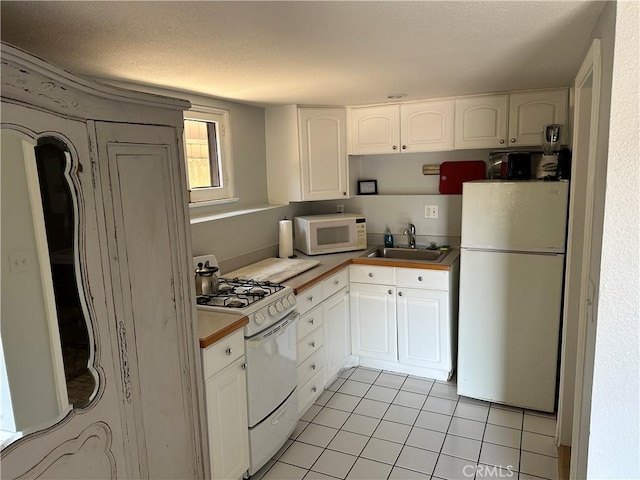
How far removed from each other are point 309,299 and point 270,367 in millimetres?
593

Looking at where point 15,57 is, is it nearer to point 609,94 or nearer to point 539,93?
point 609,94

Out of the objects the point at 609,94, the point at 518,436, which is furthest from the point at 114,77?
the point at 518,436

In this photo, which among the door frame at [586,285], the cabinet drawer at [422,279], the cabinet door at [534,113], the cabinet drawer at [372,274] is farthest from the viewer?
the cabinet drawer at [372,274]

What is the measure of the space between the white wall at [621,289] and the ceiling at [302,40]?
270mm

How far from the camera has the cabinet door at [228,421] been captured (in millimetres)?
2027

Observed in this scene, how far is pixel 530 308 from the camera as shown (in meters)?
2.82

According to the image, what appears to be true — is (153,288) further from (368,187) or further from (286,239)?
(368,187)

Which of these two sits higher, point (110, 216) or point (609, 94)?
point (609, 94)

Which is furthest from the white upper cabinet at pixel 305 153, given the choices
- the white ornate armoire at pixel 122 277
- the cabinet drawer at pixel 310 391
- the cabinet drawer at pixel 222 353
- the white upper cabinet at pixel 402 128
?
the white ornate armoire at pixel 122 277

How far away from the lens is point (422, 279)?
10.6 ft

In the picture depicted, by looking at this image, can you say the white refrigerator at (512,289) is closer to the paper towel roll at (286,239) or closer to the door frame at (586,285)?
the door frame at (586,285)

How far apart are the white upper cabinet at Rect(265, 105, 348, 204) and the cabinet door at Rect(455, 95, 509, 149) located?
910mm

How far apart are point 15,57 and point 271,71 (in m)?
1.32

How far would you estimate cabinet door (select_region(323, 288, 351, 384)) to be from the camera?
3.18 m
